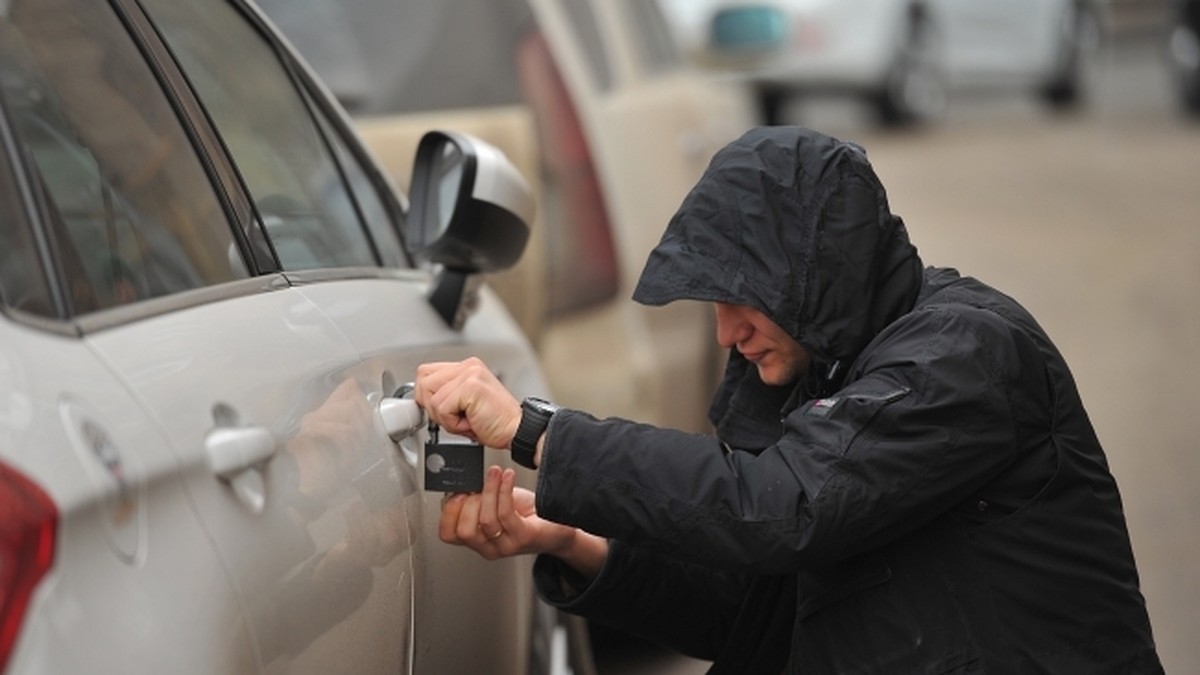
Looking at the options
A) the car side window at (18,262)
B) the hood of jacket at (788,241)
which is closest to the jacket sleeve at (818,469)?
the hood of jacket at (788,241)

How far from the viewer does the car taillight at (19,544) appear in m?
1.50

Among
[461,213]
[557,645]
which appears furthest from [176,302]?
[557,645]

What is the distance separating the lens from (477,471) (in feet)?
8.47

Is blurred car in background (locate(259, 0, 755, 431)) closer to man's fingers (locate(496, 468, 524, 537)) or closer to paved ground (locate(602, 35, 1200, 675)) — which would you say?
paved ground (locate(602, 35, 1200, 675))

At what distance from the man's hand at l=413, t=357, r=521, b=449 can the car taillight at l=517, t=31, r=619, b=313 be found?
2838 mm

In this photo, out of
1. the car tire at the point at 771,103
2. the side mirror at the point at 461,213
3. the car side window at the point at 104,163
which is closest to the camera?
the car side window at the point at 104,163

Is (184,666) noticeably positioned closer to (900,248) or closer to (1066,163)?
(900,248)

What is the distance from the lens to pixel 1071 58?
63.8 ft

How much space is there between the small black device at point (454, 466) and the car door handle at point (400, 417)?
0.04 m

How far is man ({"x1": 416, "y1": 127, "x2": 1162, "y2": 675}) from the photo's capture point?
2420 mm

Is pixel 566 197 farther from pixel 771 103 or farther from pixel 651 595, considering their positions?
pixel 771 103

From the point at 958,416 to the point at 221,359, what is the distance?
35.8 inches

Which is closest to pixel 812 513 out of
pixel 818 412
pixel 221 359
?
pixel 818 412

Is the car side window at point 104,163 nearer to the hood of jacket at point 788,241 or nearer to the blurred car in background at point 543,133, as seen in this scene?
the hood of jacket at point 788,241
